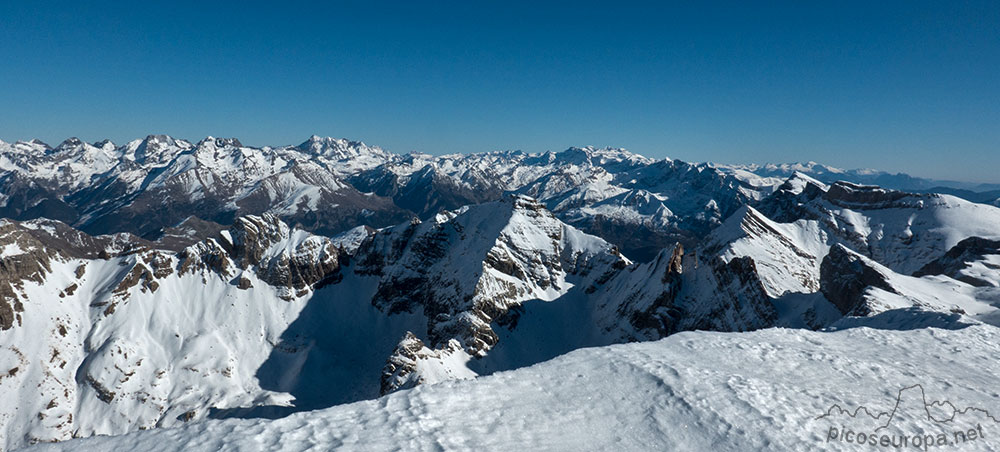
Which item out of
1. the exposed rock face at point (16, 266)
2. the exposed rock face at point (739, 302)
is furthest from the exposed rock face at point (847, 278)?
the exposed rock face at point (16, 266)

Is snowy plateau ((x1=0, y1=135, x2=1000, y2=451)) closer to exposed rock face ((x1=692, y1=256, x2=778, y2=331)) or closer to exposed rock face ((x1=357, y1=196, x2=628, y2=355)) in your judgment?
exposed rock face ((x1=692, y1=256, x2=778, y2=331))

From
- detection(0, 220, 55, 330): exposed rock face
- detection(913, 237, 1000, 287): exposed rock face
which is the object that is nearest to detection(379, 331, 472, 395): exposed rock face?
detection(913, 237, 1000, 287): exposed rock face

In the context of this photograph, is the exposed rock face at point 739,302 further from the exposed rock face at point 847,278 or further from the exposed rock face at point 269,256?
the exposed rock face at point 269,256

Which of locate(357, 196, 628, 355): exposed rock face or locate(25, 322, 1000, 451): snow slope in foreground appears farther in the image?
locate(357, 196, 628, 355): exposed rock face

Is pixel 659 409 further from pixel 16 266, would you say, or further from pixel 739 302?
pixel 16 266

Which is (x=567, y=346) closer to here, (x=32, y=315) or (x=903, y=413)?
(x=903, y=413)

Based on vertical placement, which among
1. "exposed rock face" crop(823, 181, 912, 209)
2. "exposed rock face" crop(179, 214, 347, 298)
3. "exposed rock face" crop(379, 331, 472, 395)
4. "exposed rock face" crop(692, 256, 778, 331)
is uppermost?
"exposed rock face" crop(823, 181, 912, 209)
